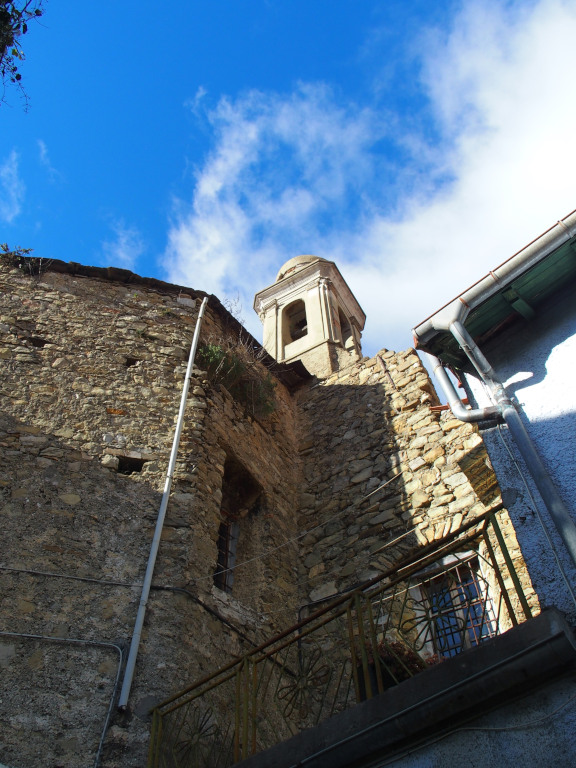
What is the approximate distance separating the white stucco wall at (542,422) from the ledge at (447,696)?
34 cm

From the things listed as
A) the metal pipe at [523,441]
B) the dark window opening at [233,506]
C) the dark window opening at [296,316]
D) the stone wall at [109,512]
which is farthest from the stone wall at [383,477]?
the dark window opening at [296,316]

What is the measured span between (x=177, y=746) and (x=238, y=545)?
111 inches

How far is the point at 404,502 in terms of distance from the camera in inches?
301

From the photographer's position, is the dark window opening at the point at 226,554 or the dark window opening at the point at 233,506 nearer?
the dark window opening at the point at 226,554

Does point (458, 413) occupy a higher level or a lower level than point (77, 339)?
lower

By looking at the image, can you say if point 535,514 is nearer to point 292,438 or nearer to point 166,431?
point 166,431

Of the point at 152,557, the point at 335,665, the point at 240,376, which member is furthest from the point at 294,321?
the point at 152,557

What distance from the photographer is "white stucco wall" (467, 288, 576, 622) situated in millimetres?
3678

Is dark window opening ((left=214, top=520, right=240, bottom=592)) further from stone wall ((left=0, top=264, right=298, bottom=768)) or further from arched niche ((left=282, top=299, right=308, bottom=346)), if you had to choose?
arched niche ((left=282, top=299, right=308, bottom=346))

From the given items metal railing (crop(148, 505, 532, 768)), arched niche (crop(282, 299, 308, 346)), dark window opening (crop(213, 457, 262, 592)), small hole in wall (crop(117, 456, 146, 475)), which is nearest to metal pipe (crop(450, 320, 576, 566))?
metal railing (crop(148, 505, 532, 768))

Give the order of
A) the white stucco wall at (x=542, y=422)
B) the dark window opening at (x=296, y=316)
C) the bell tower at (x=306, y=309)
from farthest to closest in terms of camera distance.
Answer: the dark window opening at (x=296, y=316), the bell tower at (x=306, y=309), the white stucco wall at (x=542, y=422)

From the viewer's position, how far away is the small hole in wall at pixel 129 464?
21.6ft

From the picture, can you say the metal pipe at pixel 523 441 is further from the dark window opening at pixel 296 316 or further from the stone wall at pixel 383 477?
the dark window opening at pixel 296 316

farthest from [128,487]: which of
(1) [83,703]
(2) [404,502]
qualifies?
(2) [404,502]
